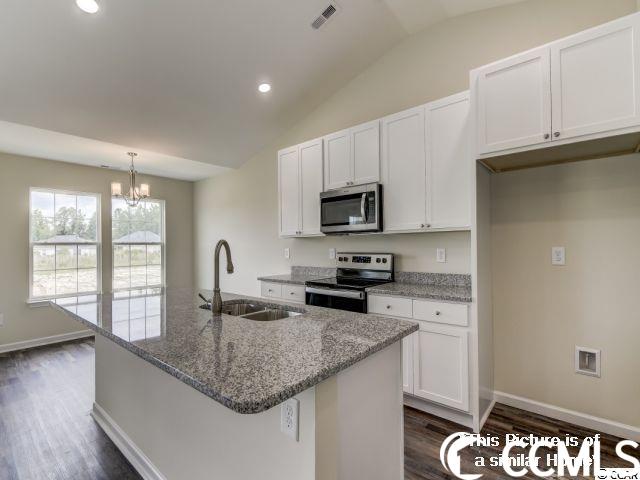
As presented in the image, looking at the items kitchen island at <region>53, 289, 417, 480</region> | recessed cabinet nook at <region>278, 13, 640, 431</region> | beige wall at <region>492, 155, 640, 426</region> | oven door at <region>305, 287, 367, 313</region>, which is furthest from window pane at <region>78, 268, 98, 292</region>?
beige wall at <region>492, 155, 640, 426</region>

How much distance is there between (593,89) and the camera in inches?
71.5

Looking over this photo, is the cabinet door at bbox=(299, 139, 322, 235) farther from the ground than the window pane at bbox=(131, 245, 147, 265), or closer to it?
farther from the ground

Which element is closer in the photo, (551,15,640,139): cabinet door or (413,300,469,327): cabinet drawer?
(551,15,640,139): cabinet door

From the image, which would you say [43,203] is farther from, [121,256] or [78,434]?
[78,434]

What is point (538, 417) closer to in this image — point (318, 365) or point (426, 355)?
point (426, 355)

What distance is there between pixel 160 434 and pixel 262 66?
9.70 ft

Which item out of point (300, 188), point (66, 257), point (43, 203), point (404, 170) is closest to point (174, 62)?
point (300, 188)

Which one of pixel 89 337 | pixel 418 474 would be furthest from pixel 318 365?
pixel 89 337

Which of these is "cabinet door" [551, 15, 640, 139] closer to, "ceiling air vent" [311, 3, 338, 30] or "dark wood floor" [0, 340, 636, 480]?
"ceiling air vent" [311, 3, 338, 30]

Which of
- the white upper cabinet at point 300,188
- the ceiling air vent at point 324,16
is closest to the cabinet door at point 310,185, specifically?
the white upper cabinet at point 300,188

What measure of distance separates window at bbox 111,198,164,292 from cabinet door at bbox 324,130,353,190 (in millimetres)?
3600

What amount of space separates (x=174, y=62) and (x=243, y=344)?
263cm

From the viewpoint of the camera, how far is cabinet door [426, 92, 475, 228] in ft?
7.83

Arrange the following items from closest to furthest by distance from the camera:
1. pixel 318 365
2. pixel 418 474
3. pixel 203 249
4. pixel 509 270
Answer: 1. pixel 318 365
2. pixel 418 474
3. pixel 509 270
4. pixel 203 249
